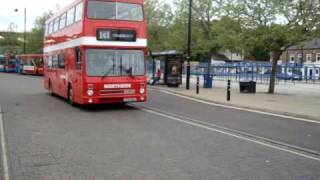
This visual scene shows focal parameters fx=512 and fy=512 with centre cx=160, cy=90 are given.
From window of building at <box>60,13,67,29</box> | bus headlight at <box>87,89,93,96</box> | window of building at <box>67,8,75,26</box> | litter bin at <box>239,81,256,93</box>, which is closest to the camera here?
bus headlight at <box>87,89,93,96</box>

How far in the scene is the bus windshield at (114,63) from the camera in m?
17.7

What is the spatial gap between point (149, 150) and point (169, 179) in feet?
8.40

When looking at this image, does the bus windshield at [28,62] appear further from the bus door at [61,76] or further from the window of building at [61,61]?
the window of building at [61,61]

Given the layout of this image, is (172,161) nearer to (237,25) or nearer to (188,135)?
(188,135)

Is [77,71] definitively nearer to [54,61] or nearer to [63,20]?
[63,20]

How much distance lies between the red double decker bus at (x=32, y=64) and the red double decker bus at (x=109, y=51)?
4324cm

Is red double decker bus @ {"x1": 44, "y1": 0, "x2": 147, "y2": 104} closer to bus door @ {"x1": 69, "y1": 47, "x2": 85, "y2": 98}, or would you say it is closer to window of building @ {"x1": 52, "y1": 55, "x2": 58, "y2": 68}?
bus door @ {"x1": 69, "y1": 47, "x2": 85, "y2": 98}

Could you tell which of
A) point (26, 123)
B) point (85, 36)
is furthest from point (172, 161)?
point (85, 36)

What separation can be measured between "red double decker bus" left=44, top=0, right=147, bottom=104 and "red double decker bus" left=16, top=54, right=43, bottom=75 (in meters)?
43.2

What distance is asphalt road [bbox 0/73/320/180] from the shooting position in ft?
26.9

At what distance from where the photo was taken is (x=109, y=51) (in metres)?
17.8

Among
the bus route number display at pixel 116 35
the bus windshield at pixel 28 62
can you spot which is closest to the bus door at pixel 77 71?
the bus route number display at pixel 116 35

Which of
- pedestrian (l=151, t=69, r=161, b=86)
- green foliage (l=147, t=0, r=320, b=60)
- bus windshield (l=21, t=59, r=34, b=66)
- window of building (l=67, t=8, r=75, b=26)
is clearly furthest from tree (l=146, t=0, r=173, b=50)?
window of building (l=67, t=8, r=75, b=26)

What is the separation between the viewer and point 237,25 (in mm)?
29719
